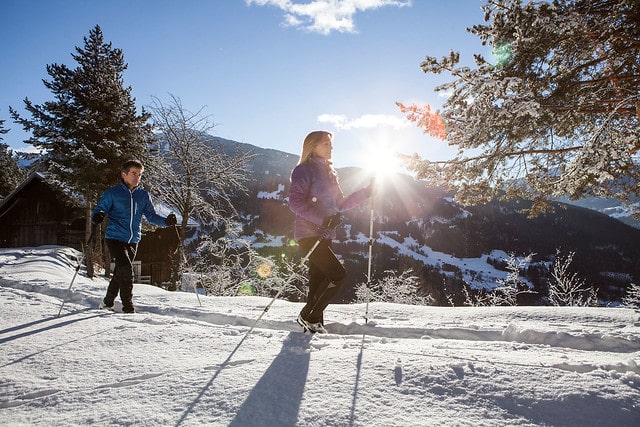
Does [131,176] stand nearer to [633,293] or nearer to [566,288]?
[566,288]

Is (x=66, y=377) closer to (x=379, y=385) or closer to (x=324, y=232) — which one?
(x=379, y=385)

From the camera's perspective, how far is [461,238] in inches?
4719

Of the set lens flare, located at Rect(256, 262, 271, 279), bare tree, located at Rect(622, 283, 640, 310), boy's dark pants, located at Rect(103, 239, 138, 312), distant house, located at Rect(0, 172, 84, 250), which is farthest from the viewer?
distant house, located at Rect(0, 172, 84, 250)

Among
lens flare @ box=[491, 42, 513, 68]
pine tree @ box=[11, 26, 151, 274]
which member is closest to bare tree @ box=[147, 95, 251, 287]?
pine tree @ box=[11, 26, 151, 274]

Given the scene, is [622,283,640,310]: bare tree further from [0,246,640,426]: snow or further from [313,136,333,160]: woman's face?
[313,136,333,160]: woman's face

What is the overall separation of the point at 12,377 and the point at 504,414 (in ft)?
9.68

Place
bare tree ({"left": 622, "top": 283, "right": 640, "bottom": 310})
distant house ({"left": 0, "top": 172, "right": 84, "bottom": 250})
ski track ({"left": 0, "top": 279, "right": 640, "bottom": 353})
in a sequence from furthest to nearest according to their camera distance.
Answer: distant house ({"left": 0, "top": 172, "right": 84, "bottom": 250}), bare tree ({"left": 622, "top": 283, "right": 640, "bottom": 310}), ski track ({"left": 0, "top": 279, "right": 640, "bottom": 353})

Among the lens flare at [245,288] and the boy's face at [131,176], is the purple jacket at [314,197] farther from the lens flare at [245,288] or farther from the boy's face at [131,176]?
the lens flare at [245,288]

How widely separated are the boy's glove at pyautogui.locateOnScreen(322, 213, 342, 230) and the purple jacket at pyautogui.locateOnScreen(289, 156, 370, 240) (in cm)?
5

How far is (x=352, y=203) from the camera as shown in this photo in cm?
361

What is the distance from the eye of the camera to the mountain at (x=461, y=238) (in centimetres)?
9700

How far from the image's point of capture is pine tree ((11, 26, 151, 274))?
11680mm

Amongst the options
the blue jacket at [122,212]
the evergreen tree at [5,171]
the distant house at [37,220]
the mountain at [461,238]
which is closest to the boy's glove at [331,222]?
the blue jacket at [122,212]

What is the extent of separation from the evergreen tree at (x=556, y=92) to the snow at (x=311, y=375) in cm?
352
